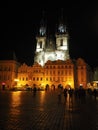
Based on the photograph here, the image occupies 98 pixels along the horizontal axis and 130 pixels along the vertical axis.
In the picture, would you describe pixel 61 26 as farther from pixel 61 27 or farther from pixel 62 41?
pixel 62 41

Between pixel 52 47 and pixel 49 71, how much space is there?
14083 mm

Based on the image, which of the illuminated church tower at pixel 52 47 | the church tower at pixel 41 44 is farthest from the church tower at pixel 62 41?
the church tower at pixel 41 44

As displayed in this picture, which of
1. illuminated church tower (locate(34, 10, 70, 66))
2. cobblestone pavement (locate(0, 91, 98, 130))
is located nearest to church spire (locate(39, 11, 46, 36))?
illuminated church tower (locate(34, 10, 70, 66))

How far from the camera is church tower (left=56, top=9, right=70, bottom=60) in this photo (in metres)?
99.4

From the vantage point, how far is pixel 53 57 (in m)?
102

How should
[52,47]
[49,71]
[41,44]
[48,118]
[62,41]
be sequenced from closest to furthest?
[48,118]
[49,71]
[62,41]
[52,47]
[41,44]

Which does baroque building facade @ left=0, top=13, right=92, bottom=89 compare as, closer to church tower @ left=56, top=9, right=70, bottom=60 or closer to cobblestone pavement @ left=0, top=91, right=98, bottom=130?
church tower @ left=56, top=9, right=70, bottom=60

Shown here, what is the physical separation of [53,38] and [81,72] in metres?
24.1

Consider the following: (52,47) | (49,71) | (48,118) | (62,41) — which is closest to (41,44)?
(52,47)

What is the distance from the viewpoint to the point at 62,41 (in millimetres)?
102062

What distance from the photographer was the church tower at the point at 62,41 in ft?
326

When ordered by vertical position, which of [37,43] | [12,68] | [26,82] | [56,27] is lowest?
[26,82]

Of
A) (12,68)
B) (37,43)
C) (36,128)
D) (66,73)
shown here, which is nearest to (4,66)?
(12,68)

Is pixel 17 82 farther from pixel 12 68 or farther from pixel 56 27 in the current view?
pixel 56 27
